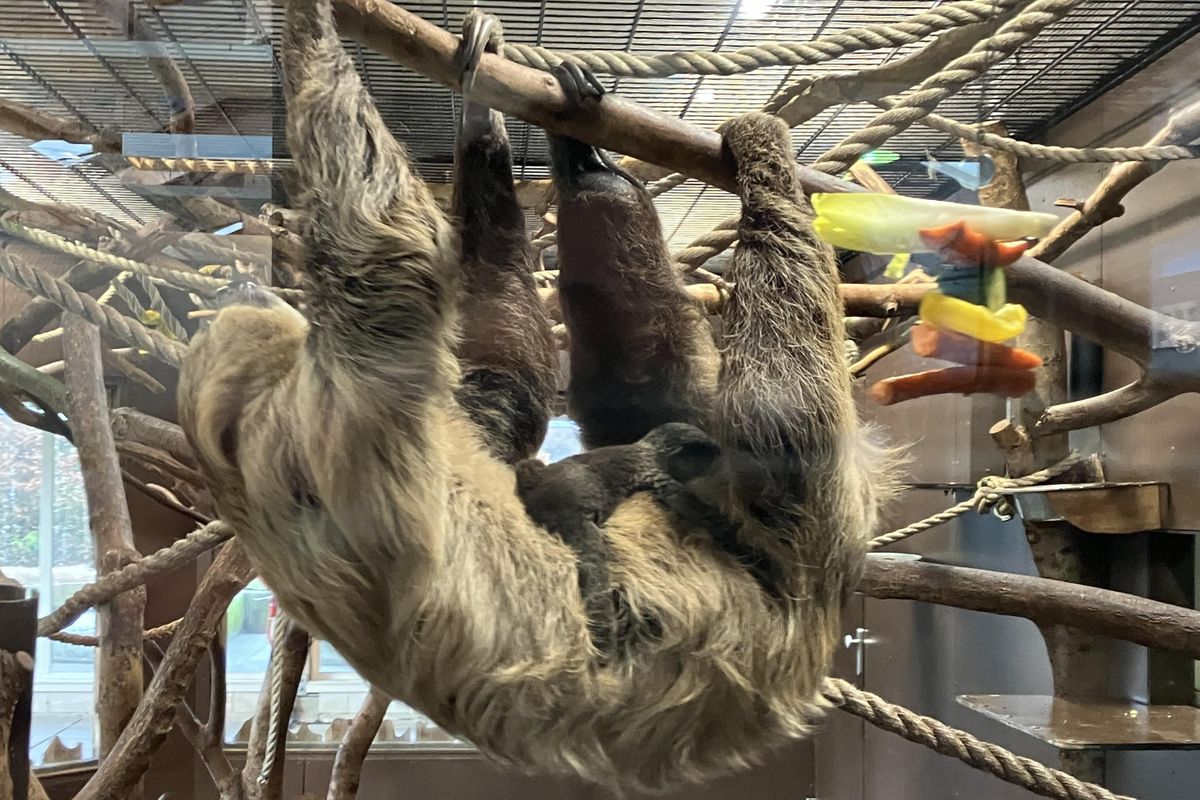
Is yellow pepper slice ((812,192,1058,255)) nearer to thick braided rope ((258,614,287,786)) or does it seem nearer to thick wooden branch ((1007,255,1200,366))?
thick wooden branch ((1007,255,1200,366))

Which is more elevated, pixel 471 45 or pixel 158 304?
pixel 471 45

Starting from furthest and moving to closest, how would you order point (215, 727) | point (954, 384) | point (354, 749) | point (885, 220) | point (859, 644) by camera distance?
point (859, 644) → point (215, 727) → point (354, 749) → point (954, 384) → point (885, 220)

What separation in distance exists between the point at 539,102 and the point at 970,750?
5.20ft

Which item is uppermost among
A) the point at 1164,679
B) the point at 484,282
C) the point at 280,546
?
the point at 484,282

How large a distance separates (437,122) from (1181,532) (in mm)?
2454

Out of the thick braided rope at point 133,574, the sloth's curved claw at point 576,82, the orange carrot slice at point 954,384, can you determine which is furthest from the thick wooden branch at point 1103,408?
the thick braided rope at point 133,574

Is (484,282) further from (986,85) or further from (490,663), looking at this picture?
(986,85)

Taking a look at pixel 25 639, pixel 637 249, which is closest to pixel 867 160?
pixel 637 249

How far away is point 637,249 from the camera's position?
5.76 ft

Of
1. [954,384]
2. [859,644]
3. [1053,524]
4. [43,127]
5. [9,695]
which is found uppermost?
[43,127]

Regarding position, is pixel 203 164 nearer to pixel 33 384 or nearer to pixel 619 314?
pixel 619 314

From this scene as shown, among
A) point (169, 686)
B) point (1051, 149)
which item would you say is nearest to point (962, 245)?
point (1051, 149)

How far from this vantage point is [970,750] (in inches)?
74.3

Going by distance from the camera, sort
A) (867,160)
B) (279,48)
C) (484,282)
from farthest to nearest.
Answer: (867,160) → (484,282) → (279,48)
